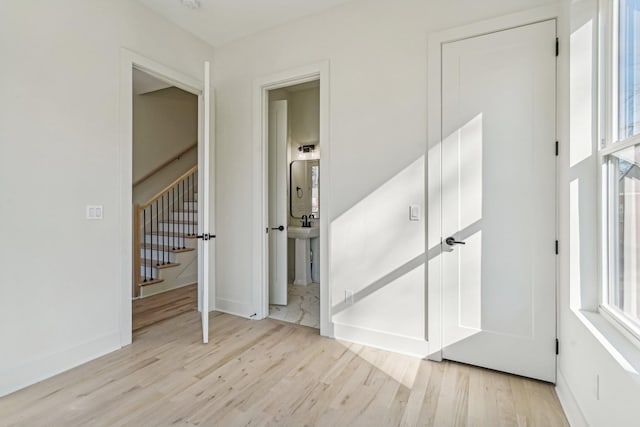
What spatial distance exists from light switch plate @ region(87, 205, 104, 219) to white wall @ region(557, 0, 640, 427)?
3273mm

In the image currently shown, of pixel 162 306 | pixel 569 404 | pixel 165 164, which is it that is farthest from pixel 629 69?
pixel 165 164

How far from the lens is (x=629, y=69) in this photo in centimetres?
146

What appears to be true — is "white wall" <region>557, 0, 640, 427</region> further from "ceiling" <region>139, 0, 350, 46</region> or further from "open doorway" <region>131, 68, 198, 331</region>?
"open doorway" <region>131, 68, 198, 331</region>

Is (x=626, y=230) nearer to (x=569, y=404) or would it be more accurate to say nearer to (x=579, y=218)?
(x=579, y=218)

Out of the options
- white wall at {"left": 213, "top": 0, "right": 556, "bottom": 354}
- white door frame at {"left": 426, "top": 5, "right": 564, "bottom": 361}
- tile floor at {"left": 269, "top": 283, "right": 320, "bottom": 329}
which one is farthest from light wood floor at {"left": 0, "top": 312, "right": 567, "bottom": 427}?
tile floor at {"left": 269, "top": 283, "right": 320, "bottom": 329}

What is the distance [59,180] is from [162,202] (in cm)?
298

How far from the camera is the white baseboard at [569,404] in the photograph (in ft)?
5.33

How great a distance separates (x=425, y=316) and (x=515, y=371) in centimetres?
66

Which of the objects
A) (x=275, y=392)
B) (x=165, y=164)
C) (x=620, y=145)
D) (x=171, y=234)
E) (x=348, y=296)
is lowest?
(x=275, y=392)

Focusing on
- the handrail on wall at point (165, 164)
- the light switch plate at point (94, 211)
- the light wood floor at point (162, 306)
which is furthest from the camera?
the handrail on wall at point (165, 164)

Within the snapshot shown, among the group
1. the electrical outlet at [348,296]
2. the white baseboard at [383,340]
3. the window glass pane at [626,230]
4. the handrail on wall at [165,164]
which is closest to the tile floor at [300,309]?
the white baseboard at [383,340]

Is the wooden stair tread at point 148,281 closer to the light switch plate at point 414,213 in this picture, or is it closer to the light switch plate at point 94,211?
the light switch plate at point 94,211

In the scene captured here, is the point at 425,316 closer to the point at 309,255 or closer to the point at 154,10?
the point at 309,255

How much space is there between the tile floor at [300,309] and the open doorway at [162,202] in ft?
3.37
